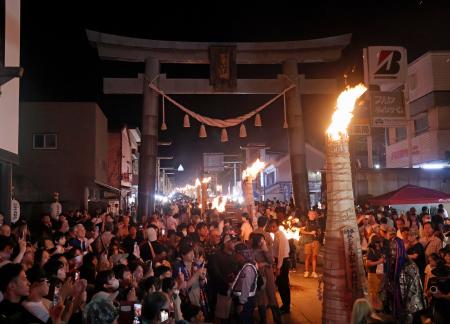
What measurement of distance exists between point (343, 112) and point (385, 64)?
11.7 meters

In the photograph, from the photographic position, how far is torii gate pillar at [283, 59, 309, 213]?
63.0ft

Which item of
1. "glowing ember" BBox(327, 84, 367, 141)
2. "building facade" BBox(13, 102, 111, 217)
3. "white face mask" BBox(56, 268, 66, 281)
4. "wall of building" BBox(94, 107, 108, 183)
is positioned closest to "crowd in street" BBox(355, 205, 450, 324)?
"glowing ember" BBox(327, 84, 367, 141)

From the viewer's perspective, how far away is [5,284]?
13.7 feet

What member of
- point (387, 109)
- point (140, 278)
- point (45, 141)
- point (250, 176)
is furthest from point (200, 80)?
point (140, 278)

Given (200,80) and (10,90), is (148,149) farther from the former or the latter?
(10,90)

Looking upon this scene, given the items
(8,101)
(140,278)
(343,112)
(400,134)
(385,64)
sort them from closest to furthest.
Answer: (140,278) < (343,112) < (8,101) < (385,64) < (400,134)

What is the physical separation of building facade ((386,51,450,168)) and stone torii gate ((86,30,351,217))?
325 inches

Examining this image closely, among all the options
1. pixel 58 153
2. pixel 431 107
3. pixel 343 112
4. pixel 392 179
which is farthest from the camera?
pixel 431 107

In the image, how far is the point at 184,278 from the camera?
6.46 metres

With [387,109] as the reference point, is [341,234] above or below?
below

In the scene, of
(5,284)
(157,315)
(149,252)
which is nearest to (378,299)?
(149,252)

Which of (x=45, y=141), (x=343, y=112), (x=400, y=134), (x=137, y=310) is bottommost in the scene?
(x=137, y=310)

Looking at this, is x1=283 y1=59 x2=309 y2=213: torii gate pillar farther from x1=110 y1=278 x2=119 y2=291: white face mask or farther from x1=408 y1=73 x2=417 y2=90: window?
x1=110 y1=278 x2=119 y2=291: white face mask

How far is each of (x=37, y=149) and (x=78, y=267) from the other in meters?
18.1
